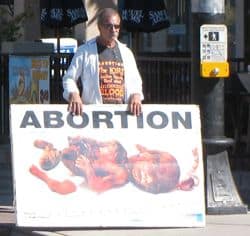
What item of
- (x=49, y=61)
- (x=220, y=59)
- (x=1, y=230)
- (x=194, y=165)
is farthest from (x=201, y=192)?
(x=49, y=61)

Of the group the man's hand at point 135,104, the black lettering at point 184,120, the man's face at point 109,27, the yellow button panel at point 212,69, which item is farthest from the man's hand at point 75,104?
the yellow button panel at point 212,69

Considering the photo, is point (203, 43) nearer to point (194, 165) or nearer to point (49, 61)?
point (194, 165)

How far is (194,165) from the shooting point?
28.5ft

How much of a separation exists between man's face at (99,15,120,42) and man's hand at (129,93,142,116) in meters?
0.56

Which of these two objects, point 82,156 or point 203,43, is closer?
point 82,156

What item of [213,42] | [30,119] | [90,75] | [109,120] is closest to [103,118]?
[109,120]

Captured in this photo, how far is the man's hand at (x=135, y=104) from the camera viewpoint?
849cm

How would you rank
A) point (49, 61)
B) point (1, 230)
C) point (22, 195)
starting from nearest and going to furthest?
point (22, 195) < point (1, 230) < point (49, 61)

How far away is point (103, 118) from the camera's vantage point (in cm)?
855

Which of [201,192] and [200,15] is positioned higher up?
[200,15]

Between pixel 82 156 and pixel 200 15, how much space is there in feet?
6.28

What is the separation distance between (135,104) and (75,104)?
54cm

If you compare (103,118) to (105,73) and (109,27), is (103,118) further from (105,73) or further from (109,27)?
(109,27)

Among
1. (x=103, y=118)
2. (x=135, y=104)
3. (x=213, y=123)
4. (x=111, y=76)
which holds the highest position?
(x=111, y=76)
